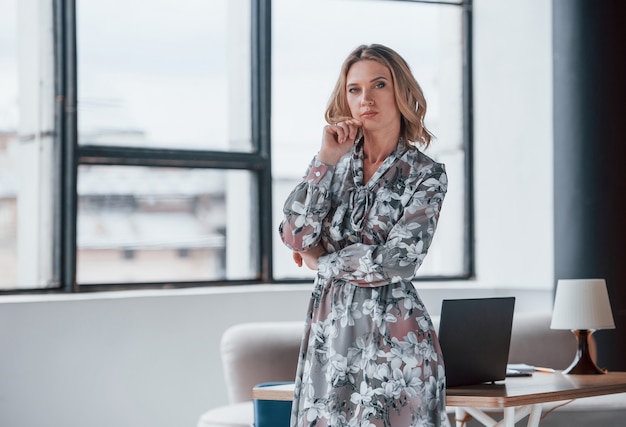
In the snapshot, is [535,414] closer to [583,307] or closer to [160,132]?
[583,307]

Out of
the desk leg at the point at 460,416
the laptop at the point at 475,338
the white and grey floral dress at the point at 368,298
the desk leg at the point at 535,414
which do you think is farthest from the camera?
the desk leg at the point at 460,416

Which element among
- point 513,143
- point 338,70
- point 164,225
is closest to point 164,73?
point 164,225

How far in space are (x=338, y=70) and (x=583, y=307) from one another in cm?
243

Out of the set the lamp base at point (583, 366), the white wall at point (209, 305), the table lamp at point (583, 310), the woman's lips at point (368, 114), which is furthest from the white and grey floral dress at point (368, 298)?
the white wall at point (209, 305)

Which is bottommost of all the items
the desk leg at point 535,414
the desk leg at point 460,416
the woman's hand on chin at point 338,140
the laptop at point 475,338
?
the desk leg at point 460,416

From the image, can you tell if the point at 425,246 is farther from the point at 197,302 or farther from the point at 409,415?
the point at 197,302

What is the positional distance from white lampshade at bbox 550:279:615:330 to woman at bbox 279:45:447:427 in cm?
159

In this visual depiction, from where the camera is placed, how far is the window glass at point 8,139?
4559mm

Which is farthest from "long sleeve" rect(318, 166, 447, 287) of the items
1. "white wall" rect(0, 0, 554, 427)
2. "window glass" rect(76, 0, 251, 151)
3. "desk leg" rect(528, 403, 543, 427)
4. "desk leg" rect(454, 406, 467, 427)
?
"window glass" rect(76, 0, 251, 151)

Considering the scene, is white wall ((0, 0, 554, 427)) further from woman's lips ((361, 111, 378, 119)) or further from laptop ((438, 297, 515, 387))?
woman's lips ((361, 111, 378, 119))

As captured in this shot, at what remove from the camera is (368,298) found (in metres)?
2.32

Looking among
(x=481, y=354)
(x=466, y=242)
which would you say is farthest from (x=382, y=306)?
(x=466, y=242)

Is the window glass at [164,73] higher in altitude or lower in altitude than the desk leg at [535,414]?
higher

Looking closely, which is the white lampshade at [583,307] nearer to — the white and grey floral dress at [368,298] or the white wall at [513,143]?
the white and grey floral dress at [368,298]
